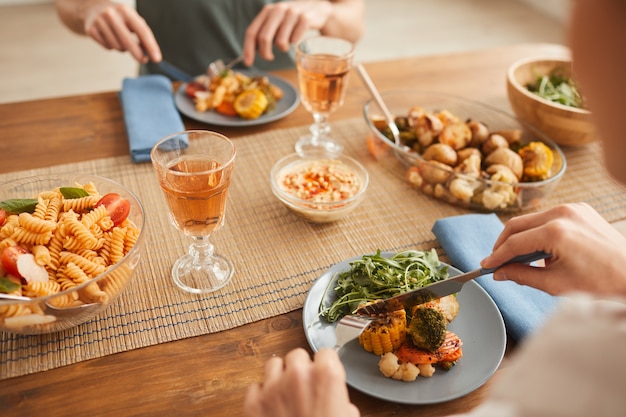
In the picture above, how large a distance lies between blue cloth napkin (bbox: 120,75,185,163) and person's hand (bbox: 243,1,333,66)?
0.29 metres

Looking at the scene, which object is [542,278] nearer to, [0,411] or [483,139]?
[483,139]

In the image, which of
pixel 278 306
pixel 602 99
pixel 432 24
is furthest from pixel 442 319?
pixel 432 24

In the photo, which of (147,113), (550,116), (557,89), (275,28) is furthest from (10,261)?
Result: (557,89)

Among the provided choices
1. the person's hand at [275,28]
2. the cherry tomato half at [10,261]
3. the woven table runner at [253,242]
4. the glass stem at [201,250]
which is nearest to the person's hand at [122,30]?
the person's hand at [275,28]

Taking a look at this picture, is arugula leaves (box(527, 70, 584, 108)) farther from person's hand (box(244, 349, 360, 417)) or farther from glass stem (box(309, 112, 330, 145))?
person's hand (box(244, 349, 360, 417))

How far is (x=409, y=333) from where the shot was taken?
94 cm

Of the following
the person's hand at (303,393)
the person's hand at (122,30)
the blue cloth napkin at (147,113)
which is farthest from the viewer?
the person's hand at (122,30)

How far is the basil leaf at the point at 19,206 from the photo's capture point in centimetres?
105

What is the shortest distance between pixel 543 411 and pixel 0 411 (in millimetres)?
782

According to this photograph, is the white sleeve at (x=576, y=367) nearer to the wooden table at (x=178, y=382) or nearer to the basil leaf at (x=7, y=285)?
the wooden table at (x=178, y=382)

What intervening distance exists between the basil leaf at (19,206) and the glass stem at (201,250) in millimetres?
314

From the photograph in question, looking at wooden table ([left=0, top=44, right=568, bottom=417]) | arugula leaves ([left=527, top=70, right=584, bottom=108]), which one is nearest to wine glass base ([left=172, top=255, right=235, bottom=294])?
wooden table ([left=0, top=44, right=568, bottom=417])

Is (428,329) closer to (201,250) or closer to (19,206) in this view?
(201,250)

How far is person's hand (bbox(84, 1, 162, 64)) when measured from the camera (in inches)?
66.6
